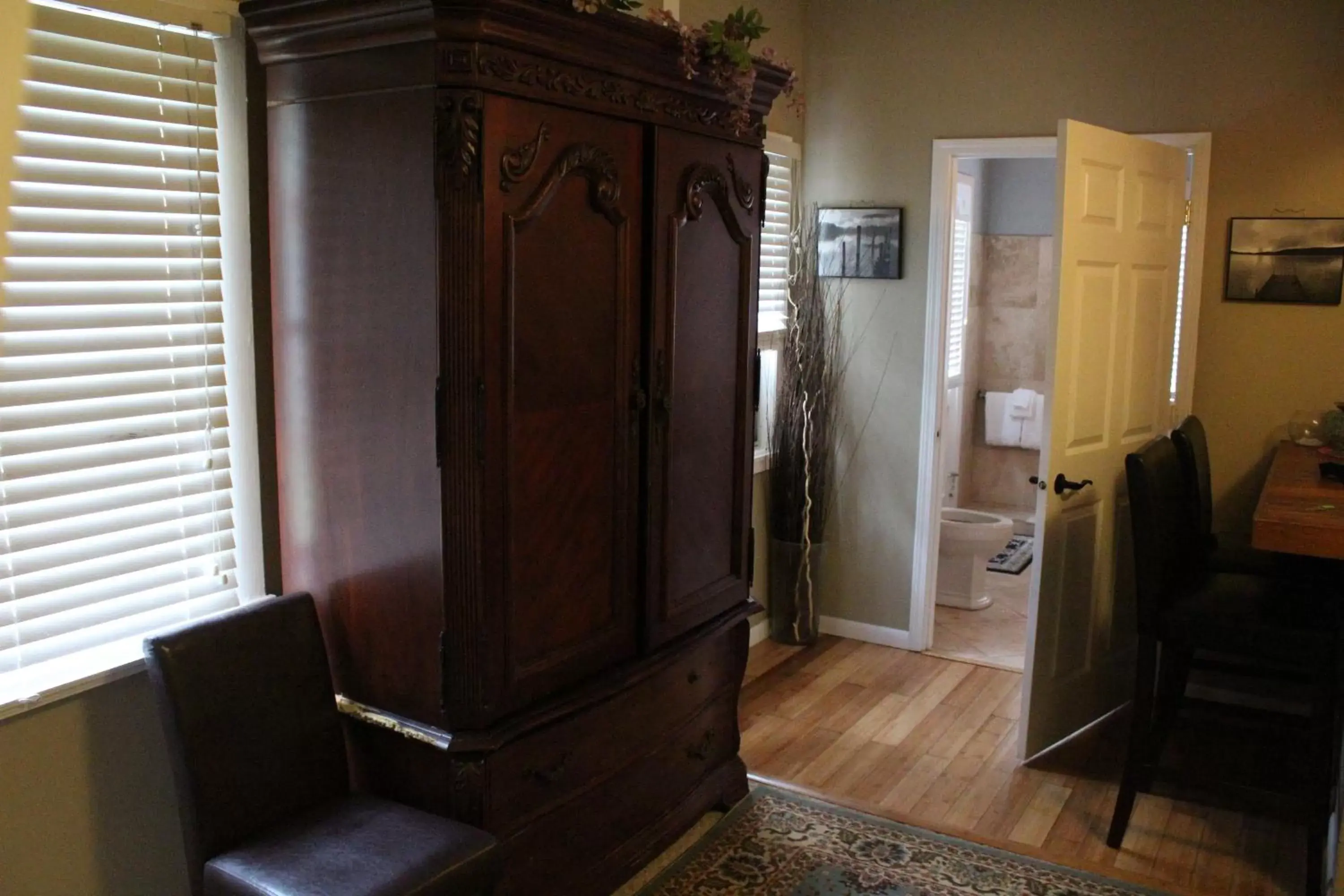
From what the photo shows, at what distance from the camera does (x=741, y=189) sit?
2789mm

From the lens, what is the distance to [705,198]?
8.64 ft

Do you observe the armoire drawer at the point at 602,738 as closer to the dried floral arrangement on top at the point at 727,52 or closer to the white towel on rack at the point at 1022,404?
the dried floral arrangement on top at the point at 727,52

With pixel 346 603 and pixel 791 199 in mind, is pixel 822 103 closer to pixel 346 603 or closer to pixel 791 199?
pixel 791 199

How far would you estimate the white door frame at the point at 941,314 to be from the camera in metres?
3.85

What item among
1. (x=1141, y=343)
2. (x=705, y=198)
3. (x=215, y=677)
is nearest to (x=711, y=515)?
(x=705, y=198)

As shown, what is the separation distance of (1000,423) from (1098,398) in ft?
11.1

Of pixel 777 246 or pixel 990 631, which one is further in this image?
pixel 990 631

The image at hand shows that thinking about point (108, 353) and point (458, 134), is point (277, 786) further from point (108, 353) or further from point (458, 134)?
point (458, 134)

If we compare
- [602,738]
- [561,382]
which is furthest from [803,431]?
[561,382]

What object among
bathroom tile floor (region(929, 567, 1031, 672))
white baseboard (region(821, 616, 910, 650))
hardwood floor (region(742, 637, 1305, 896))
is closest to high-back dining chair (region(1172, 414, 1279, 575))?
hardwood floor (region(742, 637, 1305, 896))

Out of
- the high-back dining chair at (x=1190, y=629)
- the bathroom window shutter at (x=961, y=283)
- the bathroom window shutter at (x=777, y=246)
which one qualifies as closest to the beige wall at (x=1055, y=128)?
the bathroom window shutter at (x=777, y=246)

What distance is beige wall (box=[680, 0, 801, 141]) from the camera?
400cm

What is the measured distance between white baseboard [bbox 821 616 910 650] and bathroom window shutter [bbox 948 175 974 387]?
4.85 feet

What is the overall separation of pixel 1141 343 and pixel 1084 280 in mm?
505
